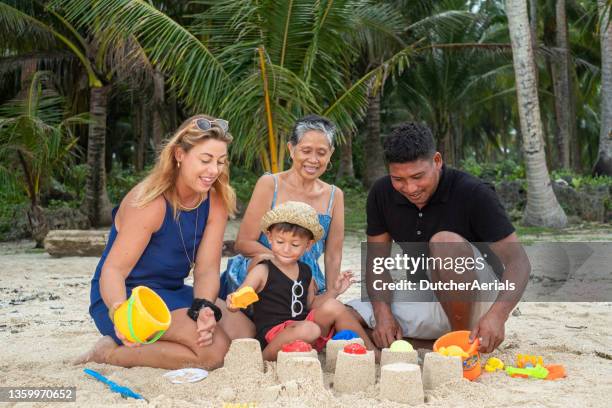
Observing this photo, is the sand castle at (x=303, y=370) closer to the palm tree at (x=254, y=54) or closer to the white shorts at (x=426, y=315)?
the white shorts at (x=426, y=315)

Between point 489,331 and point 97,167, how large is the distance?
10.3 metres

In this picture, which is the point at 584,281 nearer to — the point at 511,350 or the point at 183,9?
the point at 511,350

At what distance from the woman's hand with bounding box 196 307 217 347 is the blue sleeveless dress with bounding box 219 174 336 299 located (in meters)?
0.46

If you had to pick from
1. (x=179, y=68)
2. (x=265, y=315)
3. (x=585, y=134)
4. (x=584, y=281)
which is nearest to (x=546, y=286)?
(x=584, y=281)

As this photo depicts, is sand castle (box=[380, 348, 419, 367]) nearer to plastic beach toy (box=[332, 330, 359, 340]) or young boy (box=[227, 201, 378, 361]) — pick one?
plastic beach toy (box=[332, 330, 359, 340])

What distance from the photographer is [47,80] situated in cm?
1211

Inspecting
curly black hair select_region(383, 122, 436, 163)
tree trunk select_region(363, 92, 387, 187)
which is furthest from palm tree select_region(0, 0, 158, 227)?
curly black hair select_region(383, 122, 436, 163)

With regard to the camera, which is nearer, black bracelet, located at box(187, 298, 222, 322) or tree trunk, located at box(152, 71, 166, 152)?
black bracelet, located at box(187, 298, 222, 322)

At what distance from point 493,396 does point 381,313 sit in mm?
882

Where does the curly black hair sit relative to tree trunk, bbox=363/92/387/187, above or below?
below

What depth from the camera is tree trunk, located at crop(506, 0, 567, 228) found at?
10602mm

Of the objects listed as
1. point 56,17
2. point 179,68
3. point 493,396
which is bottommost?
point 493,396

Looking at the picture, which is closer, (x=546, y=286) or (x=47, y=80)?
(x=546, y=286)

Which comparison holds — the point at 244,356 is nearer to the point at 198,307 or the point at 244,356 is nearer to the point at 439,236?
the point at 198,307
